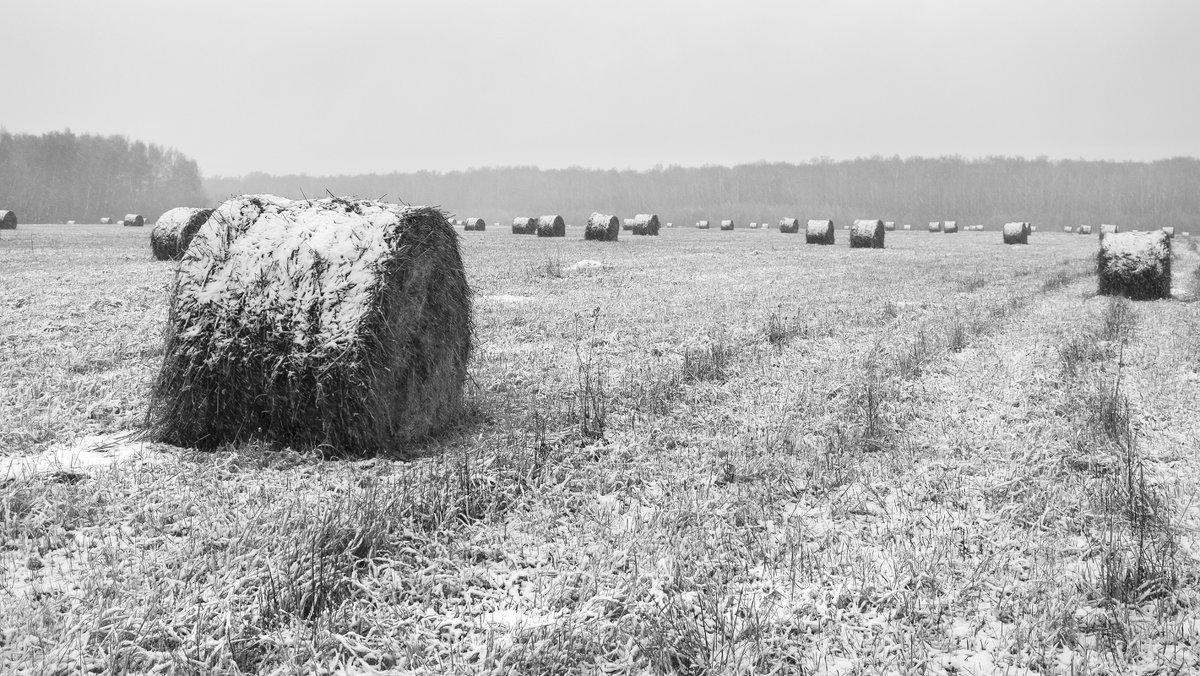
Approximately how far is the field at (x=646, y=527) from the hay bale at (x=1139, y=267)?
27.4 feet

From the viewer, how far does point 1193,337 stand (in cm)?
1080

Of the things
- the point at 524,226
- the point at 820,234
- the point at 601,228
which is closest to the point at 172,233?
the point at 601,228

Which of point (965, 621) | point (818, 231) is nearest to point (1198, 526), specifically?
point (965, 621)

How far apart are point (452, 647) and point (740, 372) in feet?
19.0

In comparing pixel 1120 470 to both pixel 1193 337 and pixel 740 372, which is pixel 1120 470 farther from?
pixel 1193 337

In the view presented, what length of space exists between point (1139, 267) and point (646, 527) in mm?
15833

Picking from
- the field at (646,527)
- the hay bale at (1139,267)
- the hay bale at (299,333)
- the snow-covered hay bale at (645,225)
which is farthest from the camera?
the snow-covered hay bale at (645,225)

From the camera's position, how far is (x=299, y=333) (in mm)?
5695

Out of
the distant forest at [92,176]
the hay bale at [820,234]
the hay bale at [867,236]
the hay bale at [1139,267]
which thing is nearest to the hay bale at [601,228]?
the hay bale at [820,234]

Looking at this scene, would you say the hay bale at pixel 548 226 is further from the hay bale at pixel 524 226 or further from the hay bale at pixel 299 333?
the hay bale at pixel 299 333

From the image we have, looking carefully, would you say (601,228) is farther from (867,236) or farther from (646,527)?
(646,527)

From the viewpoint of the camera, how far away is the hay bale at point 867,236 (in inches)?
1339

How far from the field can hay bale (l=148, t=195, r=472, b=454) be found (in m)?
0.32

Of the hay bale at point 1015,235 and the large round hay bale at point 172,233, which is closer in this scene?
the large round hay bale at point 172,233
